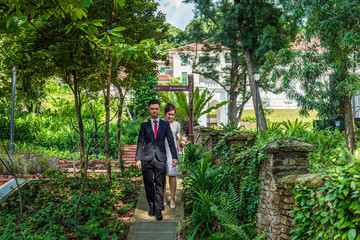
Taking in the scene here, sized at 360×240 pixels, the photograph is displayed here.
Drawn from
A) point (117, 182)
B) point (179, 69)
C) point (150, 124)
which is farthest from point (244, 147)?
point (179, 69)

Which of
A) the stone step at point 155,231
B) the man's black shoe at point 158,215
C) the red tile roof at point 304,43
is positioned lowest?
the stone step at point 155,231

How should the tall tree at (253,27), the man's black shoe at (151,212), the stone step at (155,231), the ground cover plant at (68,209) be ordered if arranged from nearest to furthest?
1. the ground cover plant at (68,209)
2. the stone step at (155,231)
3. the man's black shoe at (151,212)
4. the tall tree at (253,27)

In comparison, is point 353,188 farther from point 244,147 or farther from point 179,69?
point 179,69

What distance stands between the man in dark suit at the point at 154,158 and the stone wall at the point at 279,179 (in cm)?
167

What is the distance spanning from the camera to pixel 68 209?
5.32 m

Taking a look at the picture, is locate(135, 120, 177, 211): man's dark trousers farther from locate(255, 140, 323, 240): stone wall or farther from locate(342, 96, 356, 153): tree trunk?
locate(342, 96, 356, 153): tree trunk

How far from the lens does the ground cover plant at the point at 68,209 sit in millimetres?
4418

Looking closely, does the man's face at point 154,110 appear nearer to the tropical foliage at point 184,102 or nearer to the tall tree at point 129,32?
the tall tree at point 129,32

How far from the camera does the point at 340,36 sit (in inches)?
400

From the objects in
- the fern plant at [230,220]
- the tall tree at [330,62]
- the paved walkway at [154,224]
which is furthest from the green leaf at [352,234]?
the tall tree at [330,62]

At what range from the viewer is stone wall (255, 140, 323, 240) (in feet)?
13.1

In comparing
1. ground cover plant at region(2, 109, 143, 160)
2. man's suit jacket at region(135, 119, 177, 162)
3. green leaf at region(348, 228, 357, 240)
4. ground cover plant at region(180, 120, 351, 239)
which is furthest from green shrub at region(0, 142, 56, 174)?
green leaf at region(348, 228, 357, 240)

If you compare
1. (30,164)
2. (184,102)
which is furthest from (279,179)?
(184,102)

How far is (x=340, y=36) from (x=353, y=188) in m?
9.09
